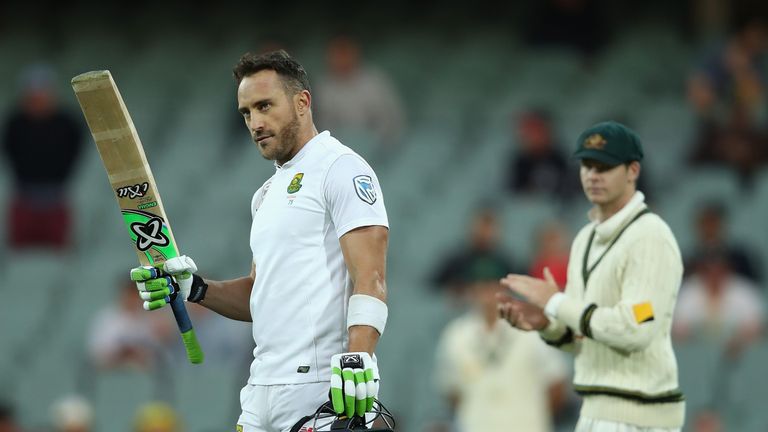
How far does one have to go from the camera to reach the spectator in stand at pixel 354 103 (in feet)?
43.3

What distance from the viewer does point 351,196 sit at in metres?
4.91

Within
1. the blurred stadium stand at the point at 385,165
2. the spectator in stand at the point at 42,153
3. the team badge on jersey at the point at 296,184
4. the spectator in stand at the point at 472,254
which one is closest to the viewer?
the team badge on jersey at the point at 296,184

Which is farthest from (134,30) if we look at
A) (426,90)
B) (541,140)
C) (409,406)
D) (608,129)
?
(608,129)

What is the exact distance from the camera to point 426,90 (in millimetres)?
14391

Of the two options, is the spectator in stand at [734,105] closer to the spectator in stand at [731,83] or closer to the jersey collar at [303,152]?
the spectator in stand at [731,83]

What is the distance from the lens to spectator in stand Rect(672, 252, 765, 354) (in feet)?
32.0

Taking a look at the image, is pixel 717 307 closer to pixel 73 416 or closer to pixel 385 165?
pixel 385 165

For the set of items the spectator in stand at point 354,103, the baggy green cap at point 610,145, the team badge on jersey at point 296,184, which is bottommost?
the baggy green cap at point 610,145

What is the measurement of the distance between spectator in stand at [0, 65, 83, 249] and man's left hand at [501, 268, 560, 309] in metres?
7.83

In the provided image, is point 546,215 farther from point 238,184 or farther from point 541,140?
point 238,184

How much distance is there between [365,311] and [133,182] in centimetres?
114

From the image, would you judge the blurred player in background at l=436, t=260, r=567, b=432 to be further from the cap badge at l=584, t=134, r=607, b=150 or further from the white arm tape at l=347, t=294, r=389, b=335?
the white arm tape at l=347, t=294, r=389, b=335

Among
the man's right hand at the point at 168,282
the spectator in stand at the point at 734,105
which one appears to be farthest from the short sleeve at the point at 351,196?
the spectator in stand at the point at 734,105

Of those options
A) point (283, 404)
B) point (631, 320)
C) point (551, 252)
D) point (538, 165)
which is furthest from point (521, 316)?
point (538, 165)
